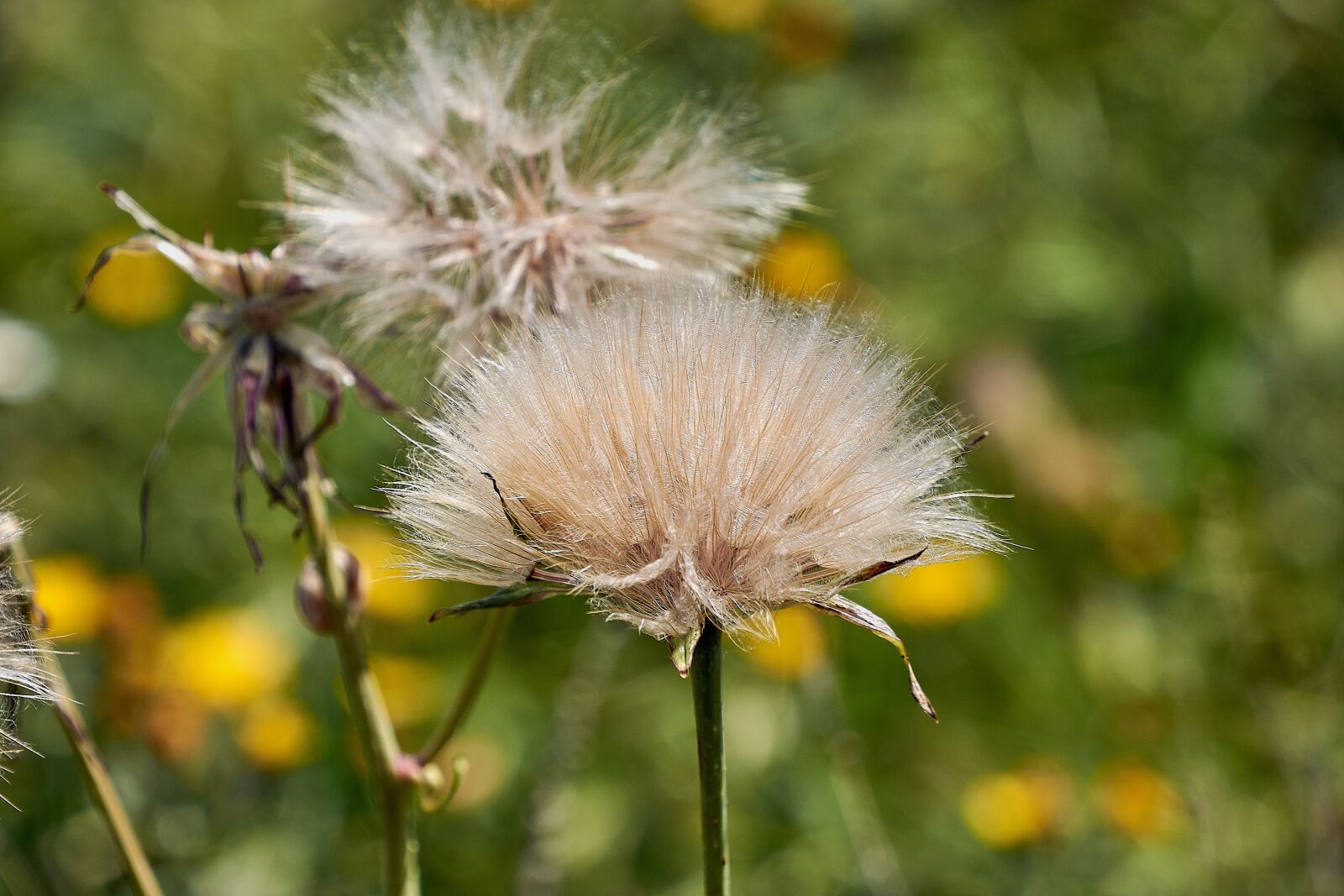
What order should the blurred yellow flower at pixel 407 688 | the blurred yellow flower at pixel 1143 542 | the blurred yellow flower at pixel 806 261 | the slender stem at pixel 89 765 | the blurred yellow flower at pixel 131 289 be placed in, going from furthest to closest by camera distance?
the blurred yellow flower at pixel 131 289, the blurred yellow flower at pixel 1143 542, the blurred yellow flower at pixel 806 261, the blurred yellow flower at pixel 407 688, the slender stem at pixel 89 765

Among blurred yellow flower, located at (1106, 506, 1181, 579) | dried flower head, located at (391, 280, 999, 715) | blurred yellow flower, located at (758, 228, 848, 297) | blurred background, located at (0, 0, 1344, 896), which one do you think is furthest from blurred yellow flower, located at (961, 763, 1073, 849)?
dried flower head, located at (391, 280, 999, 715)

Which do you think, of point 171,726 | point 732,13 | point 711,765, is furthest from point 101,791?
point 732,13

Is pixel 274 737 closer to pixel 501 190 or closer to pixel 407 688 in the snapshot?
pixel 407 688

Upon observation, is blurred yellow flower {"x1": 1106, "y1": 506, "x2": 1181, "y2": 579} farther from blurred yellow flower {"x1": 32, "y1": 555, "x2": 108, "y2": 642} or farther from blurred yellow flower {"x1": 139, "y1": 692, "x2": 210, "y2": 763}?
blurred yellow flower {"x1": 32, "y1": 555, "x2": 108, "y2": 642}

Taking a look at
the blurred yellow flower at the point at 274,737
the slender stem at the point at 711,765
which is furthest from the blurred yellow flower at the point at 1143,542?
the slender stem at the point at 711,765

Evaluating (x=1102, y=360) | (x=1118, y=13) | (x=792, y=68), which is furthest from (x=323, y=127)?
(x=1118, y=13)

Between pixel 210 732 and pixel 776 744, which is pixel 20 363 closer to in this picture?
A: pixel 210 732

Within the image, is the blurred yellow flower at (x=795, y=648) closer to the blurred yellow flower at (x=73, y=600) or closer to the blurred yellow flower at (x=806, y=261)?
the blurred yellow flower at (x=806, y=261)
